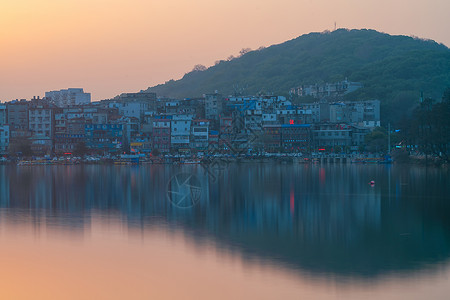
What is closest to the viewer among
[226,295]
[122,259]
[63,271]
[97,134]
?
[226,295]

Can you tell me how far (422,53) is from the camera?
127m

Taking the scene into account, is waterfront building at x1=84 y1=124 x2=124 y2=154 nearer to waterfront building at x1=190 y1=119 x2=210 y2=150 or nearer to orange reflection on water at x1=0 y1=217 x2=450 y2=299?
waterfront building at x1=190 y1=119 x2=210 y2=150

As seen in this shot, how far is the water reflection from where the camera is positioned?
1466 cm

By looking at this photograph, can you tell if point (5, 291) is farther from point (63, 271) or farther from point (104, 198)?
point (104, 198)

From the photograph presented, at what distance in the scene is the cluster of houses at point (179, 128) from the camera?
8138cm

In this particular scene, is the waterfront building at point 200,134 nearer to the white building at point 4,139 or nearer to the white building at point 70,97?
the white building at point 4,139

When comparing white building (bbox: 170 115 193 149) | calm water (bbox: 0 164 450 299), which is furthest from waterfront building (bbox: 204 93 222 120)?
calm water (bbox: 0 164 450 299)

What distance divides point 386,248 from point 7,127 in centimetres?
7755

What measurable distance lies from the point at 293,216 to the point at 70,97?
106546 millimetres

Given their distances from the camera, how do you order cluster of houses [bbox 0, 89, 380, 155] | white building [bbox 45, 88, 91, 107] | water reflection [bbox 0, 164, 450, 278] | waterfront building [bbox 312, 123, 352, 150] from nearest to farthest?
water reflection [bbox 0, 164, 450, 278] < cluster of houses [bbox 0, 89, 380, 155] < waterfront building [bbox 312, 123, 352, 150] < white building [bbox 45, 88, 91, 107]

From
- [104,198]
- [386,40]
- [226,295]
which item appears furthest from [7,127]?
[386,40]

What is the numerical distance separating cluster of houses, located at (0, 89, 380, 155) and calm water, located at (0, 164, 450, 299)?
53120 mm

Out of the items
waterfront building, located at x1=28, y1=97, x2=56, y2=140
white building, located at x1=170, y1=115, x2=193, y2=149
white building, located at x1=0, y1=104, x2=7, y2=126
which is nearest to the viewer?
white building, located at x1=170, y1=115, x2=193, y2=149

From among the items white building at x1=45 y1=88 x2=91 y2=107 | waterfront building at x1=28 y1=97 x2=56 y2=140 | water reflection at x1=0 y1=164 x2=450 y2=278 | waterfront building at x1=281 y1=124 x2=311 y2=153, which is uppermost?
white building at x1=45 y1=88 x2=91 y2=107
